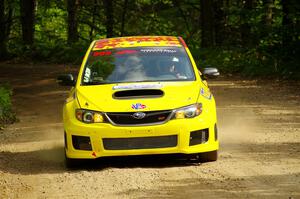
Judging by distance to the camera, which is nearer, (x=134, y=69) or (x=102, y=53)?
(x=134, y=69)

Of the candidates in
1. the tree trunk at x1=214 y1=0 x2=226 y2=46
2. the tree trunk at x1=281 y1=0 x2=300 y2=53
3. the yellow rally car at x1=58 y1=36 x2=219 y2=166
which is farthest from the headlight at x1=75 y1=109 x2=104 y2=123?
the tree trunk at x1=214 y1=0 x2=226 y2=46

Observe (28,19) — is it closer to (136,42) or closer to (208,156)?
(136,42)

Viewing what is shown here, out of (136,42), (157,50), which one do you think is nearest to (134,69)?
(157,50)

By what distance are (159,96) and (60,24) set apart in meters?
38.4

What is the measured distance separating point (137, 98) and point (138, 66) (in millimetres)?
1228

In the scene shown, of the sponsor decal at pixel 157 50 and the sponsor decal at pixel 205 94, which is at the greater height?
the sponsor decal at pixel 157 50

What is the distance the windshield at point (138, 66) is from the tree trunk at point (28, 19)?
24.0 metres

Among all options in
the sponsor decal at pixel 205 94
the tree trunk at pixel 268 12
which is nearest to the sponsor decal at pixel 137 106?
the sponsor decal at pixel 205 94

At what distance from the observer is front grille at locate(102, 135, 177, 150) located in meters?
9.48

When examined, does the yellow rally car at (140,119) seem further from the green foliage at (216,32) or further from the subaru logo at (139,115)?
the green foliage at (216,32)

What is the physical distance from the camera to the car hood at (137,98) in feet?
31.3

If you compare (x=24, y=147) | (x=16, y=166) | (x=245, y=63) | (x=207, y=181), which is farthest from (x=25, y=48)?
(x=207, y=181)

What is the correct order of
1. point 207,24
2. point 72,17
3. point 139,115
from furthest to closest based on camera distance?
1. point 72,17
2. point 207,24
3. point 139,115

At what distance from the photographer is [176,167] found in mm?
9664
